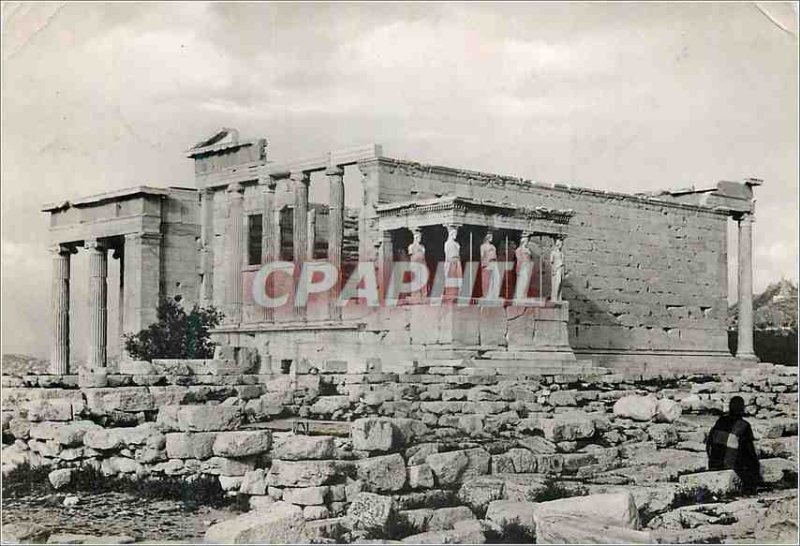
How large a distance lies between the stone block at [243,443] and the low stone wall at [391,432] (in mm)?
16

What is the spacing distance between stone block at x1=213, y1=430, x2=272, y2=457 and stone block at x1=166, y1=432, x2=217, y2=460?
0.25 m

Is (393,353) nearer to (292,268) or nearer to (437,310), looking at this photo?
(437,310)

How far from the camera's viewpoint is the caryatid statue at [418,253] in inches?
821

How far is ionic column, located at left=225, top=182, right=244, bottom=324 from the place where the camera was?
25.9 m

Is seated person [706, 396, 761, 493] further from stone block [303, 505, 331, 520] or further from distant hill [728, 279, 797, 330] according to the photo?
distant hill [728, 279, 797, 330]

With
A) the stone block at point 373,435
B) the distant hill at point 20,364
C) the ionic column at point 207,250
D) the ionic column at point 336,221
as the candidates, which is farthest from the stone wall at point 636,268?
the stone block at point 373,435

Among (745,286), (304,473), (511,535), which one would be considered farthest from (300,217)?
(511,535)

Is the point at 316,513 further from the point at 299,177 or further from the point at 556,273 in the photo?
the point at 299,177

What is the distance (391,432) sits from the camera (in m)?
11.6

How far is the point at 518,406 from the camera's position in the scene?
14.3 meters

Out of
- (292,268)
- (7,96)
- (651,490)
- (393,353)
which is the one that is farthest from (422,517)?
(292,268)

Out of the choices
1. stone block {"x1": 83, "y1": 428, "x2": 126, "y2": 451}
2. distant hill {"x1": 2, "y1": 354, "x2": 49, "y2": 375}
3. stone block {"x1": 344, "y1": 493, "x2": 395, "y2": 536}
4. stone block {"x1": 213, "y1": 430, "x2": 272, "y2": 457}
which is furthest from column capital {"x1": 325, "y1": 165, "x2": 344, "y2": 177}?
stone block {"x1": 344, "y1": 493, "x2": 395, "y2": 536}

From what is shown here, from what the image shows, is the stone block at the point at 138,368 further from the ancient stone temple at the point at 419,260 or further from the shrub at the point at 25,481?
the shrub at the point at 25,481

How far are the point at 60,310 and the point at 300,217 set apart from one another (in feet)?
19.6
